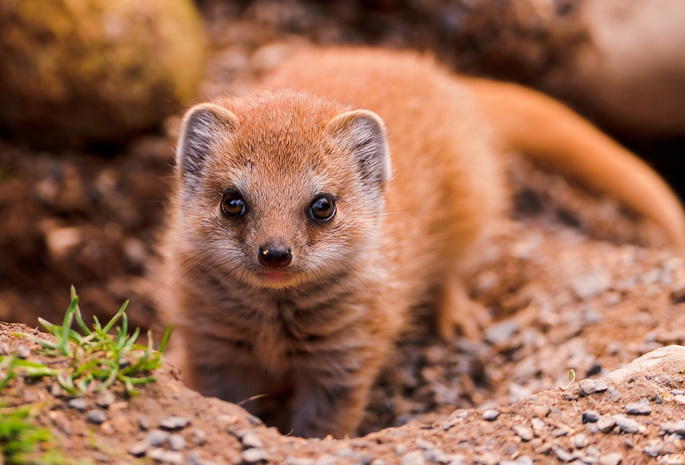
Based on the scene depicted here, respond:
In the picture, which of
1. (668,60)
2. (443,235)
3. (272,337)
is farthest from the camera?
(668,60)

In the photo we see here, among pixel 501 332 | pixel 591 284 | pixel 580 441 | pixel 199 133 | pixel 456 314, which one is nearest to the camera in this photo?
pixel 580 441

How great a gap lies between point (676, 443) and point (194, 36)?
463cm

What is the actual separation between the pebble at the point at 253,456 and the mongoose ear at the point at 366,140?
1532mm

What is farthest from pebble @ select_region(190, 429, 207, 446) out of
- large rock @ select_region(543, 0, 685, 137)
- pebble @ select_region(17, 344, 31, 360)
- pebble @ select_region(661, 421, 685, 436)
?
large rock @ select_region(543, 0, 685, 137)

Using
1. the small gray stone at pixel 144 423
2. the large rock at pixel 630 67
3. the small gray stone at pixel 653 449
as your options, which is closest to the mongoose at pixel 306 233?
the small gray stone at pixel 144 423

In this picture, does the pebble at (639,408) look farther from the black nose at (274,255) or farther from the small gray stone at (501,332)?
the small gray stone at (501,332)

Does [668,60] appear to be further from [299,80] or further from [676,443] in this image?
[676,443]

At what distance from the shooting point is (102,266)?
16.5ft

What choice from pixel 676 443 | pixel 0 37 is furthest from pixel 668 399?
pixel 0 37

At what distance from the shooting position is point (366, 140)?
3.37 metres

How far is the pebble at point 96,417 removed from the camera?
231 centimetres

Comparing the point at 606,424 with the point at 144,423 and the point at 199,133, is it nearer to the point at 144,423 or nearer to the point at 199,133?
the point at 144,423

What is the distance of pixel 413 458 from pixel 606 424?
2.60 ft

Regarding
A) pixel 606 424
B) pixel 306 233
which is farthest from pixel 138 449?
pixel 606 424
